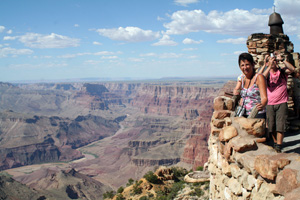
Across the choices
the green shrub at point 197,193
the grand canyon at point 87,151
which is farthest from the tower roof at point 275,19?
the grand canyon at point 87,151

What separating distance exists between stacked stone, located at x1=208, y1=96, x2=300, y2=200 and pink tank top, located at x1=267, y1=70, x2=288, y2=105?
0.82m

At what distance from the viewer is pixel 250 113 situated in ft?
16.9

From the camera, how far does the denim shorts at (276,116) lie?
509 centimetres

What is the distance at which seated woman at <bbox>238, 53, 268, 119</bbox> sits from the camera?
4.96 metres

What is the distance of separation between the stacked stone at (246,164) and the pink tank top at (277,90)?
820 mm

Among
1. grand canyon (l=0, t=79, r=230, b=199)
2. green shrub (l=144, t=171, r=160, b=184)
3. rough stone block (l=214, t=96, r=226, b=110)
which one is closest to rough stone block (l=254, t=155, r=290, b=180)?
rough stone block (l=214, t=96, r=226, b=110)

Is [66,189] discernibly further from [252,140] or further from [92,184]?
[252,140]

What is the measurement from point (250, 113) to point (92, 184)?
7570cm

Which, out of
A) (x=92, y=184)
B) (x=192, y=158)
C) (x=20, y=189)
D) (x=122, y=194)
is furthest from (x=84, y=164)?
(x=122, y=194)

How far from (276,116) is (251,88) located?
Answer: 2.43ft

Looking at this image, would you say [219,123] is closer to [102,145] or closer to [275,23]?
[275,23]

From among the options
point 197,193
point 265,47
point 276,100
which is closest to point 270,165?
point 276,100

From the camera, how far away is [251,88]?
5145 millimetres

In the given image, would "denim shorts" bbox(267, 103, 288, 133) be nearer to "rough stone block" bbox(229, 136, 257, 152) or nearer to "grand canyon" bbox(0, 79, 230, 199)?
"rough stone block" bbox(229, 136, 257, 152)
